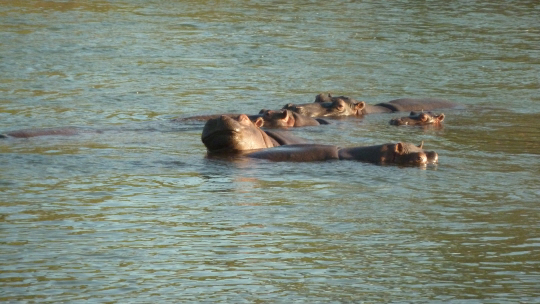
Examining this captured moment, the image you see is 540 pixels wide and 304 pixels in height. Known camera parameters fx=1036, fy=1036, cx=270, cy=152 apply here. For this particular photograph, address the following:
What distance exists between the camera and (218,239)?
5.25 metres

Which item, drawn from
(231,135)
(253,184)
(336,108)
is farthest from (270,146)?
(336,108)

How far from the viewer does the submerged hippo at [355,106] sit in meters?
10.9

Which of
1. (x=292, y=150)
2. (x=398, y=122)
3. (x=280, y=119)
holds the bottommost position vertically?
(x=398, y=122)

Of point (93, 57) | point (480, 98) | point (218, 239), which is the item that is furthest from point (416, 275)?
point (93, 57)

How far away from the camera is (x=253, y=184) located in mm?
6785

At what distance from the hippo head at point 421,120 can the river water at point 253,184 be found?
6.7 inches

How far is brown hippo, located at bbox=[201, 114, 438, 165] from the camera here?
7668 mm

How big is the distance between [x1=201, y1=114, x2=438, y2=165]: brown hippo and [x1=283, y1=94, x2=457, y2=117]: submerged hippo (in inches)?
103

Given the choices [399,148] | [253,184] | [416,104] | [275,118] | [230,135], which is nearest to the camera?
[253,184]

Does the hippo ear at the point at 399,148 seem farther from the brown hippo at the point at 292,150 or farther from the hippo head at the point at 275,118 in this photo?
the hippo head at the point at 275,118

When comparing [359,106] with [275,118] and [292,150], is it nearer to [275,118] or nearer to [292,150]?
[275,118]

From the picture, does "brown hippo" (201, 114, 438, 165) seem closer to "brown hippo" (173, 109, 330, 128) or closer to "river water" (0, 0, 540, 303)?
"river water" (0, 0, 540, 303)

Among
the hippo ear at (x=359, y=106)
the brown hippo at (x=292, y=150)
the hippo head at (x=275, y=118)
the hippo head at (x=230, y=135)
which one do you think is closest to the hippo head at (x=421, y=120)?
the hippo ear at (x=359, y=106)

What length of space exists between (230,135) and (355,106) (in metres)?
3.58
